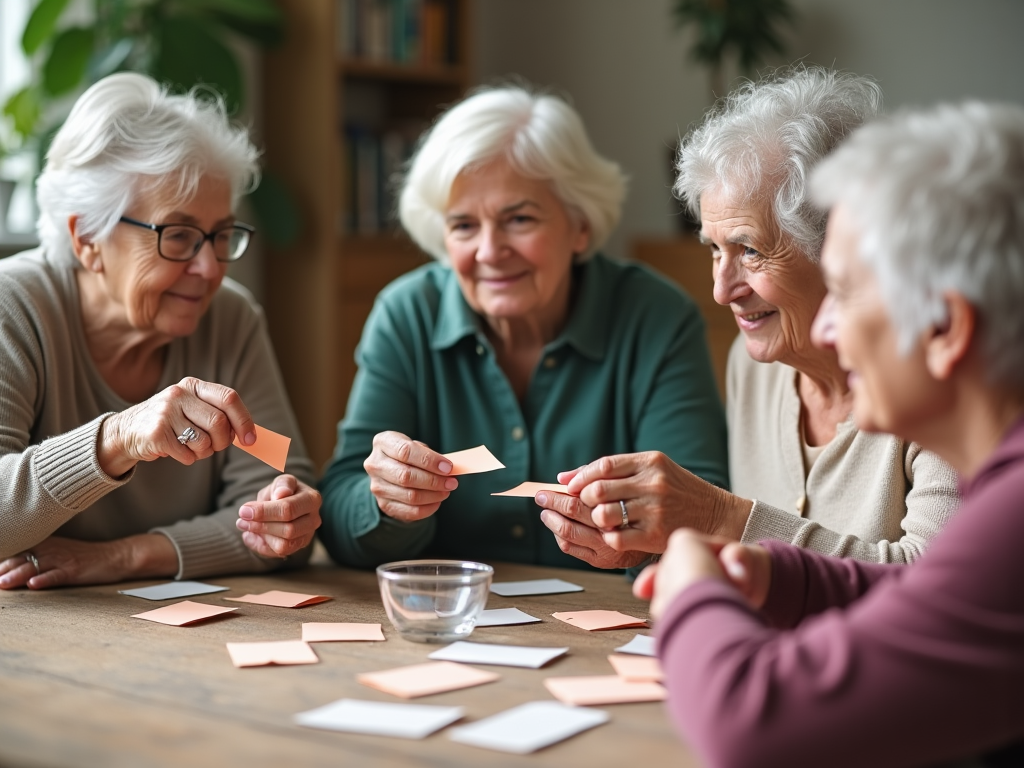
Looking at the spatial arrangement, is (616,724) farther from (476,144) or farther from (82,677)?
(476,144)

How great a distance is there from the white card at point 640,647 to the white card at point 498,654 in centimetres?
8

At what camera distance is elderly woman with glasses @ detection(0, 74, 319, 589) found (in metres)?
1.79

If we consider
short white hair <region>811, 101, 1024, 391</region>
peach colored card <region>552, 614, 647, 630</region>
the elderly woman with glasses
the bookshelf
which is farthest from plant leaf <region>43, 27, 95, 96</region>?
short white hair <region>811, 101, 1024, 391</region>

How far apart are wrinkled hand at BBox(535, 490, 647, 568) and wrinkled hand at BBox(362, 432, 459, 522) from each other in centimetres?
19

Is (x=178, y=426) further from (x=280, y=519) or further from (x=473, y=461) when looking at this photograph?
(x=473, y=461)

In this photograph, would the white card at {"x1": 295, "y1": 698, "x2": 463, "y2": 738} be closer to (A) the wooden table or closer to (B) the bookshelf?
(A) the wooden table

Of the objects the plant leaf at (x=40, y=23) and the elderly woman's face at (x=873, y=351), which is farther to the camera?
the plant leaf at (x=40, y=23)

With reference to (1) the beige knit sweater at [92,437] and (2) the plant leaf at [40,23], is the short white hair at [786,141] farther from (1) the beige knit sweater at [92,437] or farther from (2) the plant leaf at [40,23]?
(2) the plant leaf at [40,23]

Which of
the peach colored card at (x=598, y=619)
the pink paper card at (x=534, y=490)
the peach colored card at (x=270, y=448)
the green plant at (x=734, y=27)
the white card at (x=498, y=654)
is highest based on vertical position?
the green plant at (x=734, y=27)

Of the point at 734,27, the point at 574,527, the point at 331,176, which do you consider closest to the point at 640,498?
the point at 574,527

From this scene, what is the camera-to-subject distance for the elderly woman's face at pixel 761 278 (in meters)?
1.81

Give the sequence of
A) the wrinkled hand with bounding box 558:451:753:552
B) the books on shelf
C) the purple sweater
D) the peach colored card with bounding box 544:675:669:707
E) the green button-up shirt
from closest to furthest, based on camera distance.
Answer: the purple sweater
the peach colored card with bounding box 544:675:669:707
the wrinkled hand with bounding box 558:451:753:552
the green button-up shirt
the books on shelf

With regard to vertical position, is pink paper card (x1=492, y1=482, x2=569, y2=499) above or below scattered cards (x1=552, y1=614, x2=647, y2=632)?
above

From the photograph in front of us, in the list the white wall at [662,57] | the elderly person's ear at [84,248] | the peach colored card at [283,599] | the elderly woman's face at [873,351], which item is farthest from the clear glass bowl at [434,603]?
the white wall at [662,57]
